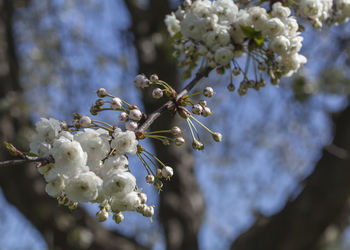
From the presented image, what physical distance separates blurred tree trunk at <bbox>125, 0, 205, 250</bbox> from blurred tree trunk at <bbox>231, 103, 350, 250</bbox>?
2.62ft

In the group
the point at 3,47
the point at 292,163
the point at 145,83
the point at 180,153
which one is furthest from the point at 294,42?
the point at 292,163

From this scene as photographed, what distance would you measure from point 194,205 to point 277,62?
343cm

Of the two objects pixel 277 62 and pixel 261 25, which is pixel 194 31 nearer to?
pixel 261 25

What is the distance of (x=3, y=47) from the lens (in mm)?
4973

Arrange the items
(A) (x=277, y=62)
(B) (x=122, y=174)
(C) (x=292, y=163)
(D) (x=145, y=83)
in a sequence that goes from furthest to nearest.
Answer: (C) (x=292, y=163)
(A) (x=277, y=62)
(D) (x=145, y=83)
(B) (x=122, y=174)

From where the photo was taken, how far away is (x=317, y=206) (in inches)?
152

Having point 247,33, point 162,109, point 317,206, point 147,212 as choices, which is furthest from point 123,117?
point 317,206

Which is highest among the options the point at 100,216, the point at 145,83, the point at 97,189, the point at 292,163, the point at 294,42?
the point at 294,42

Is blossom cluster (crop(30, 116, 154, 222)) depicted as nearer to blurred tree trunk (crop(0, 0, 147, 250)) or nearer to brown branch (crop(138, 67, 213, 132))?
brown branch (crop(138, 67, 213, 132))

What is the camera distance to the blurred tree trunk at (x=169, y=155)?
15.1 feet

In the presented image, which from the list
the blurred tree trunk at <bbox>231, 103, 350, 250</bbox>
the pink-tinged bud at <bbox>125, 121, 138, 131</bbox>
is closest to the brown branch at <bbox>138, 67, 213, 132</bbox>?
the pink-tinged bud at <bbox>125, 121, 138, 131</bbox>

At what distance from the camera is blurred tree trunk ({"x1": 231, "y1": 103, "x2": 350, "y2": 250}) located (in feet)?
12.6

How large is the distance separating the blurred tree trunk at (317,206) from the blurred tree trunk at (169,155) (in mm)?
797

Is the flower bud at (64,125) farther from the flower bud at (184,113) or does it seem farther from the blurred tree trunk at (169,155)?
the blurred tree trunk at (169,155)
